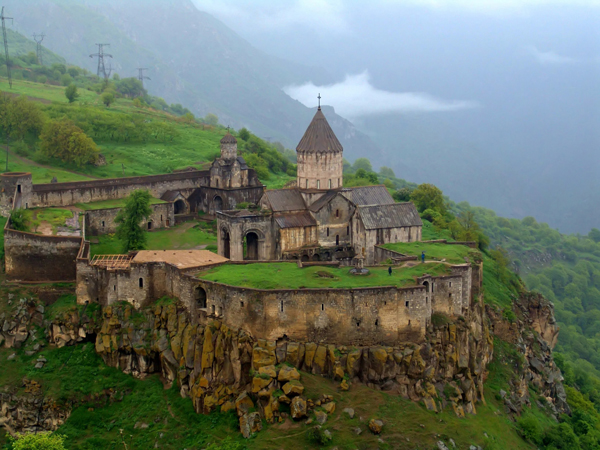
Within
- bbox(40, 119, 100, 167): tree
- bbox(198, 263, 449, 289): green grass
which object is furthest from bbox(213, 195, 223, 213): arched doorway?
bbox(198, 263, 449, 289): green grass

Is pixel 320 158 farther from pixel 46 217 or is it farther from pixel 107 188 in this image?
pixel 107 188

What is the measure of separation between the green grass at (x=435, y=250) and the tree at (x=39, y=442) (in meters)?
24.4

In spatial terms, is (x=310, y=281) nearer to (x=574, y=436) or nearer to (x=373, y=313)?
(x=373, y=313)

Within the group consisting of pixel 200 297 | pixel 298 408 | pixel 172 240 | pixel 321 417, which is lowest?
pixel 321 417

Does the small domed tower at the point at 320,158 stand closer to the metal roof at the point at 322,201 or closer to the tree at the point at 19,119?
the metal roof at the point at 322,201

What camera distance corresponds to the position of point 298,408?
39344 mm

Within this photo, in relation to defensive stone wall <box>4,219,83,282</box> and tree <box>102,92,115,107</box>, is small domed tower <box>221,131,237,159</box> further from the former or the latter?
tree <box>102,92,115,107</box>

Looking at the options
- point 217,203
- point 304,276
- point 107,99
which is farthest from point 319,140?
point 107,99

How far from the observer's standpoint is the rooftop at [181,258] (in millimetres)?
47938

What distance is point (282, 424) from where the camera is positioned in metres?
39.2

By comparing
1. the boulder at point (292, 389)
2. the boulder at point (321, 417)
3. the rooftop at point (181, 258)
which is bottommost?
the boulder at point (321, 417)

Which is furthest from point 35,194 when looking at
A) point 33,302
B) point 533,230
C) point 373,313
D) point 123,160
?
point 533,230

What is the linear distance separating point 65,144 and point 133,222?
27873 millimetres

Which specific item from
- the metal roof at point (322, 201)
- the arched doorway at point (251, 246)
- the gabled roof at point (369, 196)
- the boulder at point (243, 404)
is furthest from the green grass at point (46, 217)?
the boulder at point (243, 404)
